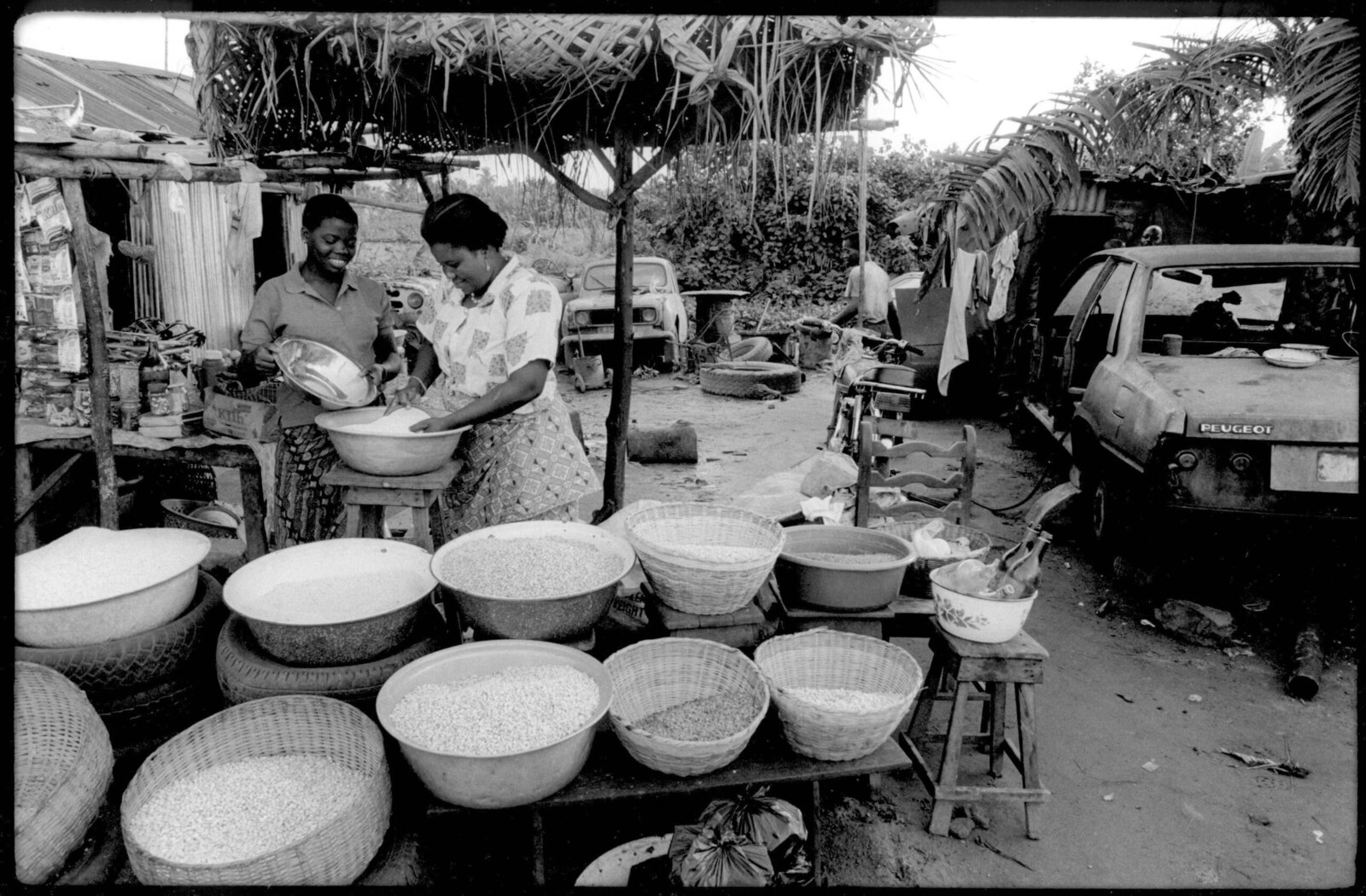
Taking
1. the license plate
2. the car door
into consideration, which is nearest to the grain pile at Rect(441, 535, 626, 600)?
the license plate

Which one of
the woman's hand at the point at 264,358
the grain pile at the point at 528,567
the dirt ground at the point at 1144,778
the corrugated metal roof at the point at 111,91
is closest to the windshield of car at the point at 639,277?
the corrugated metal roof at the point at 111,91

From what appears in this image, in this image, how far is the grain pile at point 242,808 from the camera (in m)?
1.81

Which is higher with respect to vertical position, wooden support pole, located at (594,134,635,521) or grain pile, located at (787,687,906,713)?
wooden support pole, located at (594,134,635,521)

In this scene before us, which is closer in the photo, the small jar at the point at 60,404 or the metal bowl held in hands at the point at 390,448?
the metal bowl held in hands at the point at 390,448

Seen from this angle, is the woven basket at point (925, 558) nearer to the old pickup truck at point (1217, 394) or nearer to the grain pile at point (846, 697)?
the grain pile at point (846, 697)

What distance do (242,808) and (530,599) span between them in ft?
2.75

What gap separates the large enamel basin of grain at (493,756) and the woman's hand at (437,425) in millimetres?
804

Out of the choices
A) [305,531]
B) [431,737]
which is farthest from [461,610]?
[305,531]

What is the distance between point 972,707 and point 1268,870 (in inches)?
46.5

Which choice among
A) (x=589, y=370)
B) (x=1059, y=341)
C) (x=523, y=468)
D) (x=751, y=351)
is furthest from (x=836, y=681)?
(x=751, y=351)

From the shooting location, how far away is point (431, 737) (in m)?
2.01

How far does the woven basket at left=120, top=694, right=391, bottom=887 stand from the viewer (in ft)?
5.57

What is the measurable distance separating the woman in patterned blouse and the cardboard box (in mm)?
991

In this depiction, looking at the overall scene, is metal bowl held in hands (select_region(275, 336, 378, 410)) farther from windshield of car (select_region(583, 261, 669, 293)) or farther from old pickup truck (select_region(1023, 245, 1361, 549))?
windshield of car (select_region(583, 261, 669, 293))
